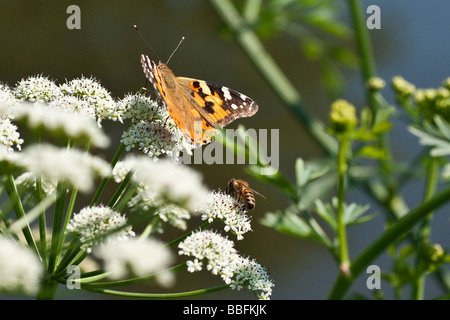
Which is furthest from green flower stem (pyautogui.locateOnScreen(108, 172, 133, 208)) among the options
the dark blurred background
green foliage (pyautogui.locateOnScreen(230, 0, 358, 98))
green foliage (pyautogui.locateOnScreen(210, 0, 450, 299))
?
the dark blurred background

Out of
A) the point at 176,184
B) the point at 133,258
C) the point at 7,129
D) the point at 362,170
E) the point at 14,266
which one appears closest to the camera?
the point at 14,266

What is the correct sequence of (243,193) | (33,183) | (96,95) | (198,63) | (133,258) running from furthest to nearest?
1. (198,63)
2. (243,193)
3. (96,95)
4. (33,183)
5. (133,258)

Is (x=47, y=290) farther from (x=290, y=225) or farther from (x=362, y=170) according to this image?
(x=362, y=170)

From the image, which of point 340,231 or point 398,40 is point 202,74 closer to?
point 398,40

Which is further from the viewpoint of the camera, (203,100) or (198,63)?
(198,63)

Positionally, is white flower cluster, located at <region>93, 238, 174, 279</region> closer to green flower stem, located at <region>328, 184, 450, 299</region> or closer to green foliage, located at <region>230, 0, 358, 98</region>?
green flower stem, located at <region>328, 184, 450, 299</region>

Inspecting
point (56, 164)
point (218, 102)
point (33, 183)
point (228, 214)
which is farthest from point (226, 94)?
point (56, 164)
